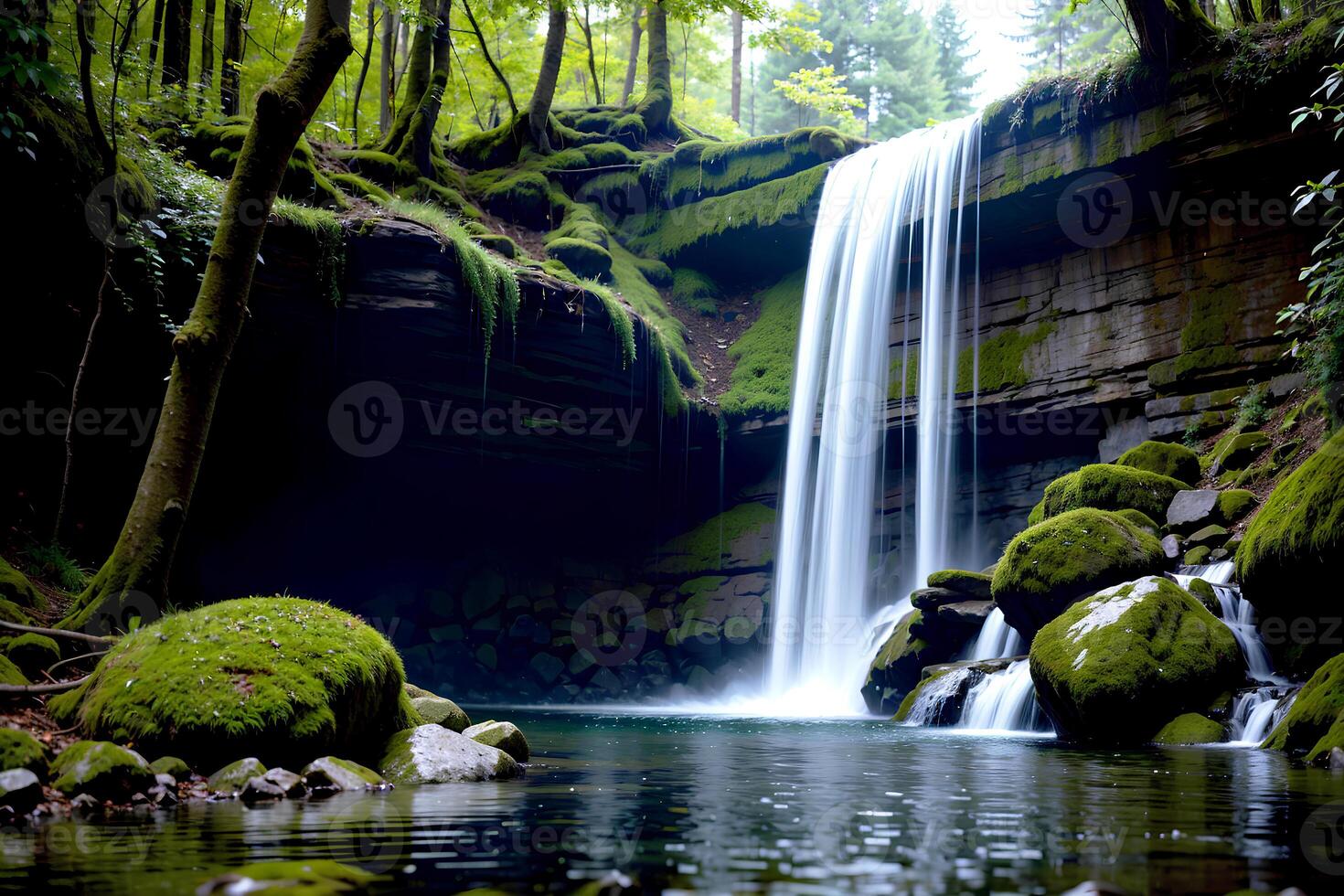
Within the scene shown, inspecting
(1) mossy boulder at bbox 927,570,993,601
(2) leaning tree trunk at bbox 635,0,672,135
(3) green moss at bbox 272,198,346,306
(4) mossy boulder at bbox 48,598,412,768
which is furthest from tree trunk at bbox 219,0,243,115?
(1) mossy boulder at bbox 927,570,993,601

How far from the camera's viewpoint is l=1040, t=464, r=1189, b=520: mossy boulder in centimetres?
1177

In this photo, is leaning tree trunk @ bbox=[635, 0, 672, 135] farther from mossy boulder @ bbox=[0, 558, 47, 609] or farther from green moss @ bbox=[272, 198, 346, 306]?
mossy boulder @ bbox=[0, 558, 47, 609]

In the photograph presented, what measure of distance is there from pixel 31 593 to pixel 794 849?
21.4ft

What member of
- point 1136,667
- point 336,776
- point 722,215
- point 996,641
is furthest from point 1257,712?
point 722,215

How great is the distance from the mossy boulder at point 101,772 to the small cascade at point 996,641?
9.13m

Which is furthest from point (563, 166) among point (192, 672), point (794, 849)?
point (794, 849)

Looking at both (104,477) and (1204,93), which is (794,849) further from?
(1204,93)

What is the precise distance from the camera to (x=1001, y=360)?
1677 cm

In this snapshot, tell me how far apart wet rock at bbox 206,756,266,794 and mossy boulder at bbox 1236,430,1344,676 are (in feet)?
24.4

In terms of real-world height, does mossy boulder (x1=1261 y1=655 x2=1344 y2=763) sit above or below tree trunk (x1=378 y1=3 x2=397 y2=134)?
below

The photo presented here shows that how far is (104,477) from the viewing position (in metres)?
13.3

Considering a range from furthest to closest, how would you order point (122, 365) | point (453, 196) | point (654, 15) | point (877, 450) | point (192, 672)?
point (654, 15), point (453, 196), point (877, 450), point (122, 365), point (192, 672)

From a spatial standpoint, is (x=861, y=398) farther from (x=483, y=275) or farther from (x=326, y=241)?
(x=326, y=241)

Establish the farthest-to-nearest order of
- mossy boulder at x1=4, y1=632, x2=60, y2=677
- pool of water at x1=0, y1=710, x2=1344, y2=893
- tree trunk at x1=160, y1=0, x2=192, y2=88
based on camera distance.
→ tree trunk at x1=160, y1=0, x2=192, y2=88 < mossy boulder at x1=4, y1=632, x2=60, y2=677 < pool of water at x1=0, y1=710, x2=1344, y2=893
